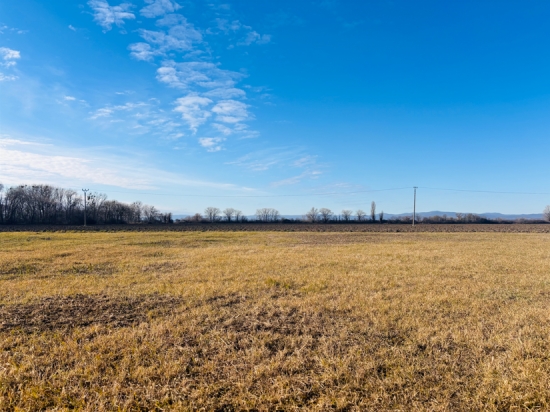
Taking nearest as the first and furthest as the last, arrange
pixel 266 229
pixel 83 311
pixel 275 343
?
pixel 275 343, pixel 83 311, pixel 266 229

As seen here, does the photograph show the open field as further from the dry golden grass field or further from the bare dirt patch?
the bare dirt patch

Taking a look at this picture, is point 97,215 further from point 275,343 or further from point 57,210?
point 275,343

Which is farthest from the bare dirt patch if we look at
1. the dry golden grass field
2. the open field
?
the open field

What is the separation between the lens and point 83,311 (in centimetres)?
782

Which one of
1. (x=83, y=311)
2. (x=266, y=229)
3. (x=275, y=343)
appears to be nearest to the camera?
(x=275, y=343)

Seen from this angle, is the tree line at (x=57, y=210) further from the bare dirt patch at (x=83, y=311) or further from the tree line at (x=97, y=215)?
the bare dirt patch at (x=83, y=311)

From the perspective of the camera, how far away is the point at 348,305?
8172 mm

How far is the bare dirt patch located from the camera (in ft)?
22.6

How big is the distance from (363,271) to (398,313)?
5.74m

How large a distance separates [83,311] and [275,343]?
5401mm

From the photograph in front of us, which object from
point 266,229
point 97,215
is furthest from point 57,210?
point 266,229

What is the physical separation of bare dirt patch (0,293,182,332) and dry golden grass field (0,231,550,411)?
0.17ft

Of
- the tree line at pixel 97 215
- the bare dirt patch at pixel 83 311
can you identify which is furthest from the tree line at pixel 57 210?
the bare dirt patch at pixel 83 311

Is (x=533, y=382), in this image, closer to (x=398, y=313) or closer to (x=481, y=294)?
(x=398, y=313)
